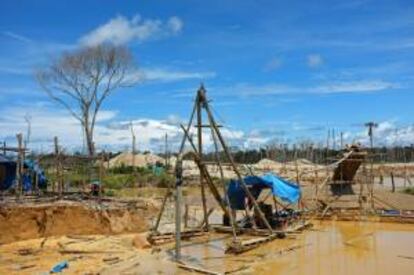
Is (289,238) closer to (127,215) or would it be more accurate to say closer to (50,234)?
(127,215)

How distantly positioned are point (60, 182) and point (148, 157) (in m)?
27.8

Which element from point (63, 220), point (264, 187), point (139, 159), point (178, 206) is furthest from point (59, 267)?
point (139, 159)

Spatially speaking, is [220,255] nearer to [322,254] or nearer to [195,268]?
[195,268]

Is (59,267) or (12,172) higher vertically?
(12,172)

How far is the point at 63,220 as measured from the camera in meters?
17.6

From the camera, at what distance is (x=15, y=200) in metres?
18.9

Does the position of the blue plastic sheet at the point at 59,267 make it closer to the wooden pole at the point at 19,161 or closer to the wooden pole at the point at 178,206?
the wooden pole at the point at 178,206

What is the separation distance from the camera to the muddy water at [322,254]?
12891 mm

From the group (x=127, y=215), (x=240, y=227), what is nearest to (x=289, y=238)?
(x=240, y=227)

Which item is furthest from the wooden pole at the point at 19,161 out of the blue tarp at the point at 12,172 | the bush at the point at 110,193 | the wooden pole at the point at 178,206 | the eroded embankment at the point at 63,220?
the wooden pole at the point at 178,206

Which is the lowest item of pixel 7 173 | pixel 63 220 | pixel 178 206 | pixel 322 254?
pixel 322 254

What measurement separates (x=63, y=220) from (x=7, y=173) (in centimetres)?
742

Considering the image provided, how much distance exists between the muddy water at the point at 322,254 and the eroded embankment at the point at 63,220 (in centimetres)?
319

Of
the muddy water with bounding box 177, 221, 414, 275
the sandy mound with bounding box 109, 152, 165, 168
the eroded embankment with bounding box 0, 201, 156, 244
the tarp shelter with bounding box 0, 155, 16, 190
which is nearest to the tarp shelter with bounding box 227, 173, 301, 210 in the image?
the muddy water with bounding box 177, 221, 414, 275
